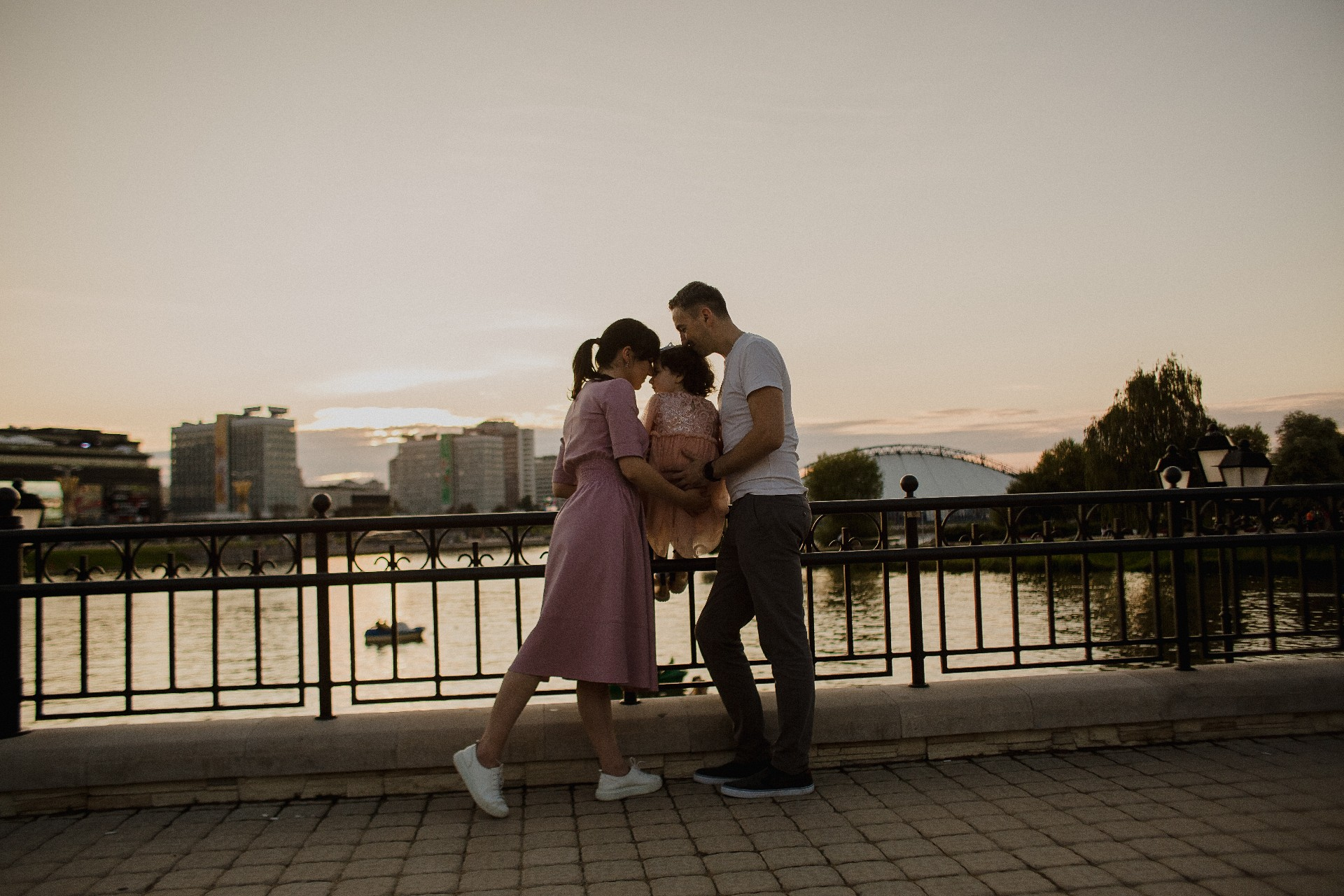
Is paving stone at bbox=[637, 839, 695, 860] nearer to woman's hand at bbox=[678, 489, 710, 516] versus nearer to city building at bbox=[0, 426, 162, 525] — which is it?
woman's hand at bbox=[678, 489, 710, 516]

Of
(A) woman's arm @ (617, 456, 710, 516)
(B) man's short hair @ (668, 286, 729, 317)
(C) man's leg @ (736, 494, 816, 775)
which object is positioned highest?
(B) man's short hair @ (668, 286, 729, 317)

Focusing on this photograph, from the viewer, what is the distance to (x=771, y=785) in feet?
10.9

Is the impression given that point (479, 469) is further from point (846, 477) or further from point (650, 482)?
point (650, 482)

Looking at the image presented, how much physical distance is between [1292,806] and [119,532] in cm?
427

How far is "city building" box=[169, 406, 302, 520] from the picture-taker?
155 metres

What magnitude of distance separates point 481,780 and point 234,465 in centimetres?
17548

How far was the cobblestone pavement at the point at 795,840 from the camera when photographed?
2.59 meters

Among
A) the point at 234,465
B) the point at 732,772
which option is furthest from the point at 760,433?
the point at 234,465

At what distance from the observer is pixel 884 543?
3.94 m

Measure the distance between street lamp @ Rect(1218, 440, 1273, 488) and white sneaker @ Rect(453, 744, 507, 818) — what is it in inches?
311

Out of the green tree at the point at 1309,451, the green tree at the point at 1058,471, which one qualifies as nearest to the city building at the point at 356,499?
the green tree at the point at 1058,471

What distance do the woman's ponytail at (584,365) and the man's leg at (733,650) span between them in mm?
721

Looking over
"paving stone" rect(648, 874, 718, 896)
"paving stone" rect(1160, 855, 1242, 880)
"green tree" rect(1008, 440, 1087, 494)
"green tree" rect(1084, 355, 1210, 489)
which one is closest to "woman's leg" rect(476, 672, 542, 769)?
"paving stone" rect(648, 874, 718, 896)

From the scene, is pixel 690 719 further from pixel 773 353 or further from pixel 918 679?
pixel 773 353
